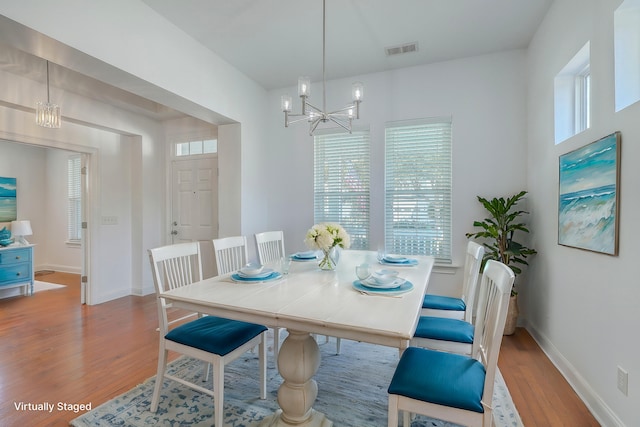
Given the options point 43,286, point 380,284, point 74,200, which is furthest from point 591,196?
point 74,200

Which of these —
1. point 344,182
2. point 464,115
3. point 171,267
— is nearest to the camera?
point 171,267

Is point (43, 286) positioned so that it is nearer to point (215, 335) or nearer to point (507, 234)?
point (215, 335)

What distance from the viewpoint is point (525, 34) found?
3039 millimetres

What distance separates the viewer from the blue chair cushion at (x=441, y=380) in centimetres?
126

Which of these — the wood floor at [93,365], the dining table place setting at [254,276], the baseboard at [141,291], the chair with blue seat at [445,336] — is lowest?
the wood floor at [93,365]

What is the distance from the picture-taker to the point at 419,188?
3.73 metres

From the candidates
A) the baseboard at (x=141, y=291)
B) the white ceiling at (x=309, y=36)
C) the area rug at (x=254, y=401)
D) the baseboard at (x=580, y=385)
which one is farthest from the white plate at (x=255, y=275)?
the baseboard at (x=141, y=291)

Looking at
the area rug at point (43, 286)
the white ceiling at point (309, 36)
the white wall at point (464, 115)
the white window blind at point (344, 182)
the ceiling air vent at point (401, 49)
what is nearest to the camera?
the white ceiling at point (309, 36)

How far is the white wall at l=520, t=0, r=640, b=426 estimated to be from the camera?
5.46 feet

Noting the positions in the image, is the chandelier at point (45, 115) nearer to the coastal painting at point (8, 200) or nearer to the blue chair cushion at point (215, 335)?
the blue chair cushion at point (215, 335)

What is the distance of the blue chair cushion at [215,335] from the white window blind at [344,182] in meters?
2.28

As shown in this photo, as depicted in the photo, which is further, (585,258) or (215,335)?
(585,258)

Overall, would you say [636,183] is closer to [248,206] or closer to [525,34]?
[525,34]

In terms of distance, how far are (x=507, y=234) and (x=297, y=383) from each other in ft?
9.03
